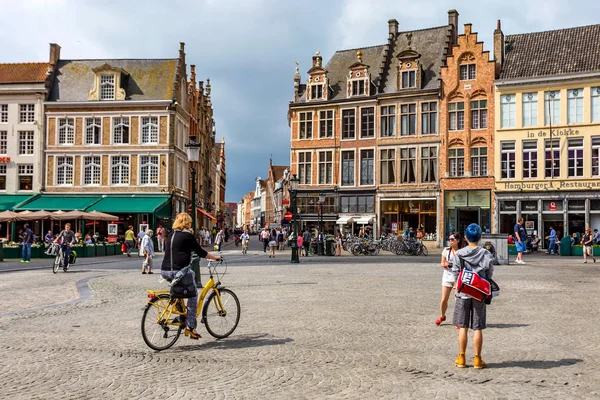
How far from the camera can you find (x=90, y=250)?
3238 cm

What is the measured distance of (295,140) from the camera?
50031mm

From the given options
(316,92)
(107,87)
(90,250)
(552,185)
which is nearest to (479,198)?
(552,185)

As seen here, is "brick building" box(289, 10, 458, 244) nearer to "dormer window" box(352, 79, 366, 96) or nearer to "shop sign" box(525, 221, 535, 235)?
"dormer window" box(352, 79, 366, 96)

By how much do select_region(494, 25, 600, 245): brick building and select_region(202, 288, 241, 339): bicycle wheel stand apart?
113 feet

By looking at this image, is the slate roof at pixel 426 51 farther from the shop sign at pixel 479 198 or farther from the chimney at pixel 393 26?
the shop sign at pixel 479 198

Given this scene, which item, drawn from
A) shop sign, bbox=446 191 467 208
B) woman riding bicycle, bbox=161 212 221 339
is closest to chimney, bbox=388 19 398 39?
shop sign, bbox=446 191 467 208

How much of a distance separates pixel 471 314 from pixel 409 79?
4101cm

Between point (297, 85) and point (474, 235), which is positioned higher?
point (297, 85)

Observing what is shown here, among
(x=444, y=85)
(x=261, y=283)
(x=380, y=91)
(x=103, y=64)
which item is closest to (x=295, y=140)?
(x=380, y=91)

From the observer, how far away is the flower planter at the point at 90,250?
105 ft

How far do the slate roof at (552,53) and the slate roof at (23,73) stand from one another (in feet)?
108

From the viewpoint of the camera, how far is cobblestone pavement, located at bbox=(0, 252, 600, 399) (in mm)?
5914

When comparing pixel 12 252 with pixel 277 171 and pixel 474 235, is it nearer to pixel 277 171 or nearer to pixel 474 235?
pixel 474 235

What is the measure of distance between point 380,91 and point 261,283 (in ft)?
109
